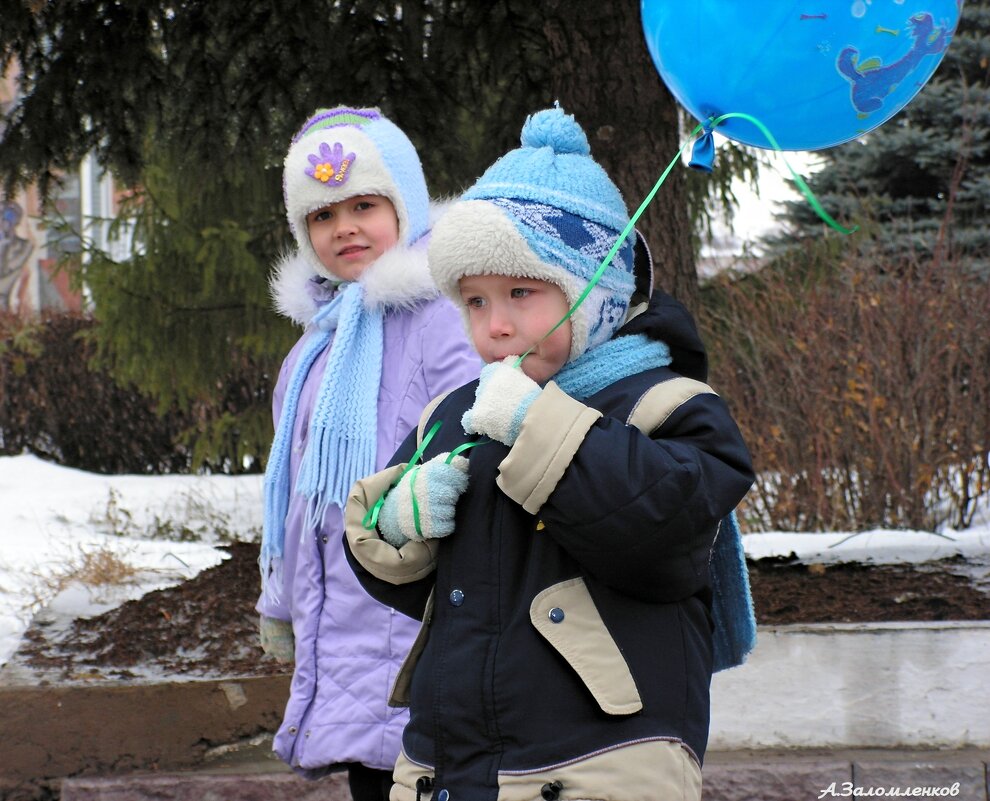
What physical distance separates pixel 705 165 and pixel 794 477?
16.1ft

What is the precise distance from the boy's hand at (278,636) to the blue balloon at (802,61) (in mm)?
1458

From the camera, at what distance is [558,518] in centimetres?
190

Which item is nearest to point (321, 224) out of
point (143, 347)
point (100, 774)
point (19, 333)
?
point (100, 774)

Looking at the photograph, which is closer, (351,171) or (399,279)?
(399,279)

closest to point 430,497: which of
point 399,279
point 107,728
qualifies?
point 399,279

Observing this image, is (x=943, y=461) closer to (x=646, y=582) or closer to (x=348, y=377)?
(x=348, y=377)

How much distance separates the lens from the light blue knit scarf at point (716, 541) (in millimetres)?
2096

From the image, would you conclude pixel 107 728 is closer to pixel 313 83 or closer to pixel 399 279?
pixel 399 279

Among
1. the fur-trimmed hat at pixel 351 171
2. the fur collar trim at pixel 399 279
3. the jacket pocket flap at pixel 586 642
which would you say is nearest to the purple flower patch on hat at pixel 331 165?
the fur-trimmed hat at pixel 351 171

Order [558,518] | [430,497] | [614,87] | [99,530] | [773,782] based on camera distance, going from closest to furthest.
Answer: [558,518], [430,497], [773,782], [614,87], [99,530]

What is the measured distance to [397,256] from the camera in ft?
9.30

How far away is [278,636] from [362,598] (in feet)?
1.22

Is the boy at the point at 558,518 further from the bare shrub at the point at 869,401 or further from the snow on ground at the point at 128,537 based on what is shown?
the bare shrub at the point at 869,401

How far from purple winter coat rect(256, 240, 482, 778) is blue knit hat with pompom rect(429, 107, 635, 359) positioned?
60 cm
